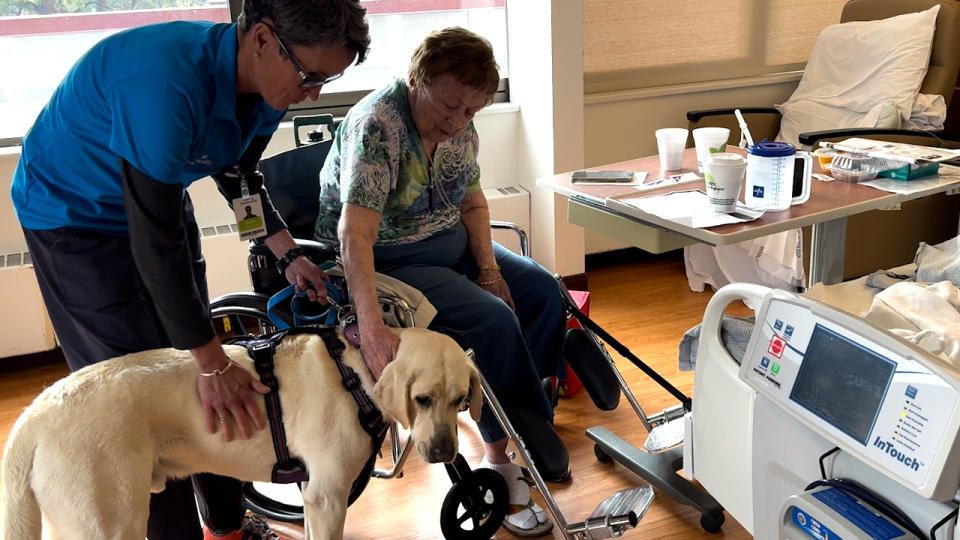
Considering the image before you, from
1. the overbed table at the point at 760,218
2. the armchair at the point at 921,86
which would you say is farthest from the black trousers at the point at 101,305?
the armchair at the point at 921,86

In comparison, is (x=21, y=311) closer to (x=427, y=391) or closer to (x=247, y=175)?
(x=247, y=175)

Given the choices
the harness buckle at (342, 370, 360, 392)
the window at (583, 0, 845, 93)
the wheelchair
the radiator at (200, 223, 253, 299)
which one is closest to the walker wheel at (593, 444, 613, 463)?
the wheelchair

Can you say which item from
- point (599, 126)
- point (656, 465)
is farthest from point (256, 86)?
point (599, 126)

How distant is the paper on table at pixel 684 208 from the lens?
179 cm

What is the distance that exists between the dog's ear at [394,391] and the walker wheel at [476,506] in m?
0.46

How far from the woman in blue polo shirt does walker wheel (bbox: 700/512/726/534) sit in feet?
3.72

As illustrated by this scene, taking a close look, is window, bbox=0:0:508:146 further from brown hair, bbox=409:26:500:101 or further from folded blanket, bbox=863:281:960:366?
folded blanket, bbox=863:281:960:366

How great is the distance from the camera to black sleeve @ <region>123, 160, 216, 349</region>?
1328mm

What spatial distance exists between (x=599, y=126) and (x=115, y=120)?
2641 mm

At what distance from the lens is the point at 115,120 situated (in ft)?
4.36

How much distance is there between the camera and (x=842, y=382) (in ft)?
4.14

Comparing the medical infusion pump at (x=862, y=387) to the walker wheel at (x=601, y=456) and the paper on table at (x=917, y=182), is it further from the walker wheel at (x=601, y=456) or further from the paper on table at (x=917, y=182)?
the walker wheel at (x=601, y=456)

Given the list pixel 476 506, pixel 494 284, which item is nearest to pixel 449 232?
pixel 494 284

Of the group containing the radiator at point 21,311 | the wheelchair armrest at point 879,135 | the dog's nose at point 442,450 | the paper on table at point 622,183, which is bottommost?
the radiator at point 21,311
